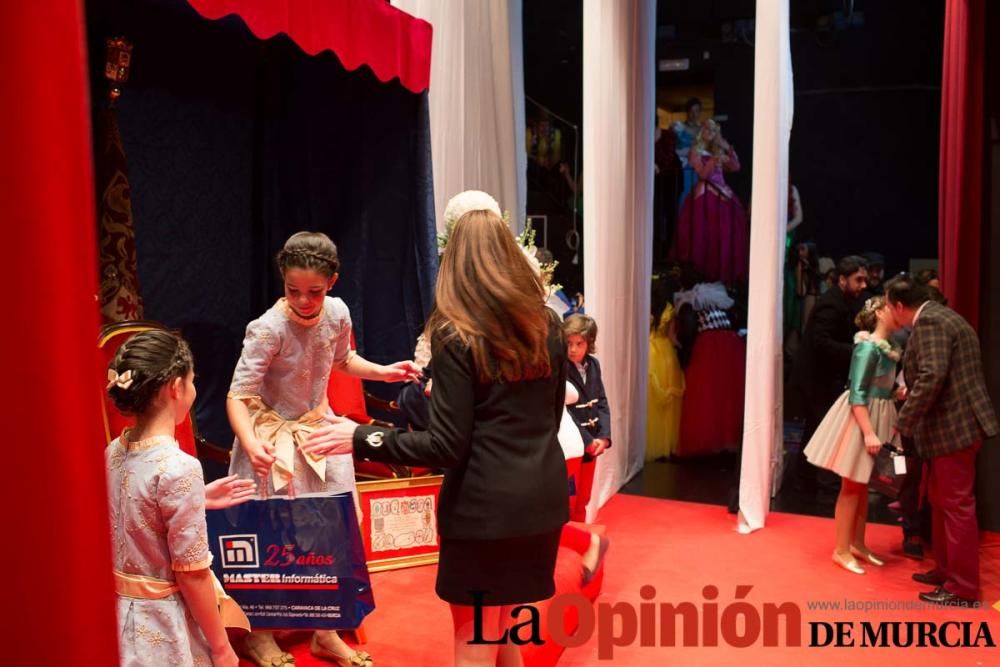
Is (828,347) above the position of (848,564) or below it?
above

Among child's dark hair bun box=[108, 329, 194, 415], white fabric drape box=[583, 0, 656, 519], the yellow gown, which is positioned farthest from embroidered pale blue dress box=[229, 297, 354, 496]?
the yellow gown

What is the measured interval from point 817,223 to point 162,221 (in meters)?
6.48

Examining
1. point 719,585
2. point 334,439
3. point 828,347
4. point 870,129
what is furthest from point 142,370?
point 870,129

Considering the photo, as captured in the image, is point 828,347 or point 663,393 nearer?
point 828,347

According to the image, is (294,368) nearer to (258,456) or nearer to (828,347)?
(258,456)

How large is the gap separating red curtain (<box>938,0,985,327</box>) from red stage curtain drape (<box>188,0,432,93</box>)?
269 cm

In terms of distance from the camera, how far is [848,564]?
Answer: 4.64 metres

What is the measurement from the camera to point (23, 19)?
23.3 inches

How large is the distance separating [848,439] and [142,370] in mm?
3512

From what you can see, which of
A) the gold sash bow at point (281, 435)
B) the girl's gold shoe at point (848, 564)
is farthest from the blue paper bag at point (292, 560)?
the girl's gold shoe at point (848, 564)

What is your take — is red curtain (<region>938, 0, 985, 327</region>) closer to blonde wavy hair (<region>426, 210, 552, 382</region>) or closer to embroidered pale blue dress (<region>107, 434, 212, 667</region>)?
blonde wavy hair (<region>426, 210, 552, 382</region>)

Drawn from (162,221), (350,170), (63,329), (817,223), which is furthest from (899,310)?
(817,223)

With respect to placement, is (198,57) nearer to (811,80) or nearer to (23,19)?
(23,19)

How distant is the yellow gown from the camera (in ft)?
22.6
